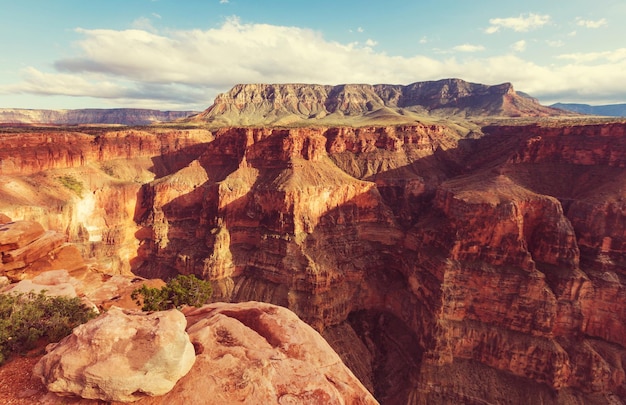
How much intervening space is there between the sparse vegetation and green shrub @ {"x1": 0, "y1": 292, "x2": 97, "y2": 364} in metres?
54.4

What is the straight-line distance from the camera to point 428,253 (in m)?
55.6

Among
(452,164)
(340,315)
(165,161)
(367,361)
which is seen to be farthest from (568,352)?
(165,161)

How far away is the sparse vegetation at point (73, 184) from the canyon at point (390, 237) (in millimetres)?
343

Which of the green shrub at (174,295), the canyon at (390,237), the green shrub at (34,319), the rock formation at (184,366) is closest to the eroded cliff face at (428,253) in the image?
the canyon at (390,237)

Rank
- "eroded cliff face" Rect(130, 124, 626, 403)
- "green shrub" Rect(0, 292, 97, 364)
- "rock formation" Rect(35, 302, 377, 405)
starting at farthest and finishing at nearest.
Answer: "eroded cliff face" Rect(130, 124, 626, 403) → "green shrub" Rect(0, 292, 97, 364) → "rock formation" Rect(35, 302, 377, 405)

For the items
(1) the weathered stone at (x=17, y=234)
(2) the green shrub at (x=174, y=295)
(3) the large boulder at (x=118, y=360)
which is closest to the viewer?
(3) the large boulder at (x=118, y=360)

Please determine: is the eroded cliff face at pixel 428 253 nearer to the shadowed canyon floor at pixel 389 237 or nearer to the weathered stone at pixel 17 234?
the shadowed canyon floor at pixel 389 237

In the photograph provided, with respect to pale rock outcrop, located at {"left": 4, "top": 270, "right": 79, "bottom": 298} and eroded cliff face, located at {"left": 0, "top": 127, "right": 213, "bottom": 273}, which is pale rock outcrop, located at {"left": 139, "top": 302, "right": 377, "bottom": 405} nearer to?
pale rock outcrop, located at {"left": 4, "top": 270, "right": 79, "bottom": 298}

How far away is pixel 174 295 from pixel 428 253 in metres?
40.7

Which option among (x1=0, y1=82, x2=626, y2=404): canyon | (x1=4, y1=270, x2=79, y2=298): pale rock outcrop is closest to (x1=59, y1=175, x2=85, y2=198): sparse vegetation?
(x1=0, y1=82, x2=626, y2=404): canyon

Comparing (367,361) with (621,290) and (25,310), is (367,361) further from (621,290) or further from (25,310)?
(25,310)

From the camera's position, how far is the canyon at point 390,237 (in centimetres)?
4481

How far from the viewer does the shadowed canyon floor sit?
44750 millimetres

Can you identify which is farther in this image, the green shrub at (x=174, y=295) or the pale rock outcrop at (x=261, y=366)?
the green shrub at (x=174, y=295)
